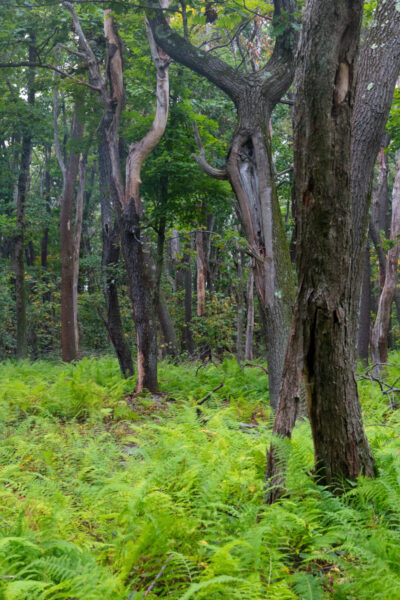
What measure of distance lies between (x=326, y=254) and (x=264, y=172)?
169 inches

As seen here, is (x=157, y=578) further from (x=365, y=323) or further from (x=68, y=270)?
(x=68, y=270)

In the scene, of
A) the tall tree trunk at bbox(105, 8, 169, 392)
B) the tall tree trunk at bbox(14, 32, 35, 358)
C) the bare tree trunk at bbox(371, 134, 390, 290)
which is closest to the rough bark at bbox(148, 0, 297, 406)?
the tall tree trunk at bbox(105, 8, 169, 392)

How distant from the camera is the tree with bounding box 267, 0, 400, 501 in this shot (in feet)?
9.80

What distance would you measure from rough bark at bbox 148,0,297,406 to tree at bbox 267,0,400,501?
3.60 meters

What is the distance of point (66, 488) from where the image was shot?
475 centimetres

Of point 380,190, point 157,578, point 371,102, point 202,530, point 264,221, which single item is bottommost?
point 157,578

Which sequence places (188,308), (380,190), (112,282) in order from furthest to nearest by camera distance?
1. (188,308)
2. (380,190)
3. (112,282)

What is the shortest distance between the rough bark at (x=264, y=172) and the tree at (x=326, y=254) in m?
3.60

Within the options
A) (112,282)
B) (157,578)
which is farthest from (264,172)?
(157,578)

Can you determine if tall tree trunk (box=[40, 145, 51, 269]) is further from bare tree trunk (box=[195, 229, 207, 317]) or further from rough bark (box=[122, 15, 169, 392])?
rough bark (box=[122, 15, 169, 392])

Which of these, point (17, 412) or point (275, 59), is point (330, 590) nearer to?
point (17, 412)

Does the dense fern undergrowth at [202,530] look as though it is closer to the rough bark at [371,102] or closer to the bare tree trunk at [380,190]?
the rough bark at [371,102]

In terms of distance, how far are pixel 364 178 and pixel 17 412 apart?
620cm

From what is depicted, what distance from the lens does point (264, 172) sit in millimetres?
7113
